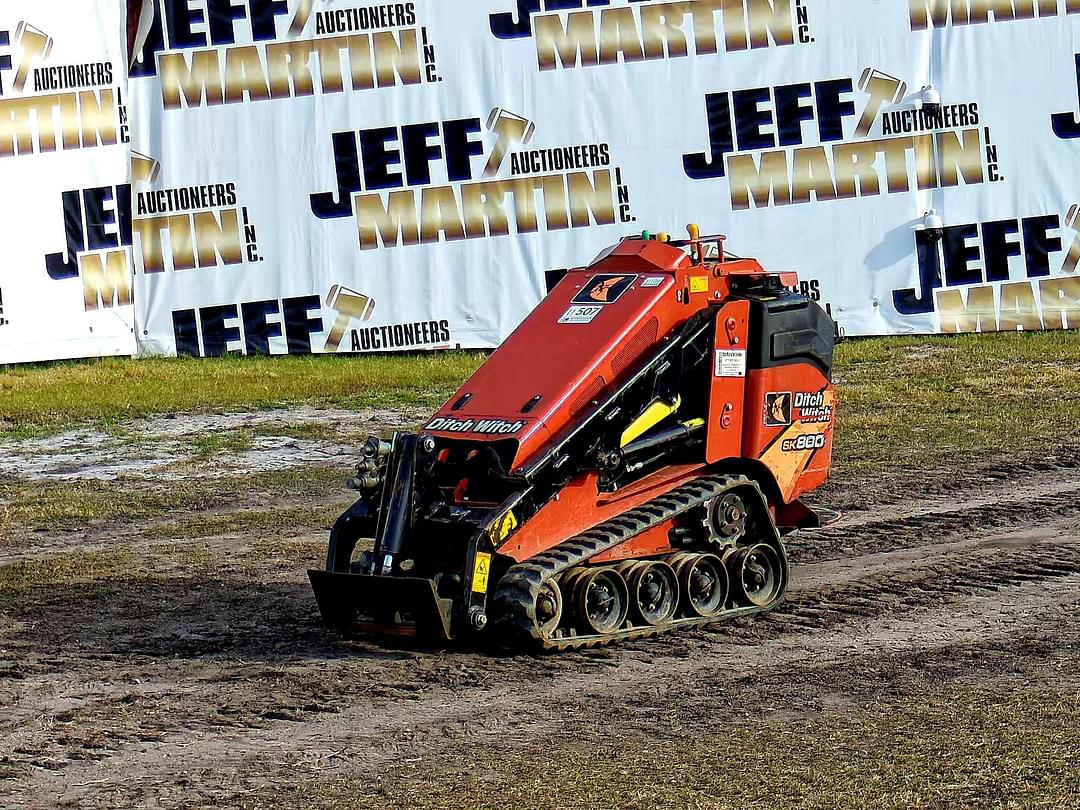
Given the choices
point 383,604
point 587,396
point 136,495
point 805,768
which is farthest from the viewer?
point 136,495

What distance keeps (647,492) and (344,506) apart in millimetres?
4480

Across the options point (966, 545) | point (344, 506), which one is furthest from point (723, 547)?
point (344, 506)

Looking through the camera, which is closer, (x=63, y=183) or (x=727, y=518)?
(x=727, y=518)

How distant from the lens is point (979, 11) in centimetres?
2014

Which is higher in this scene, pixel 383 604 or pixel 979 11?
pixel 979 11

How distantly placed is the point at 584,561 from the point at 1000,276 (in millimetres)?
13781

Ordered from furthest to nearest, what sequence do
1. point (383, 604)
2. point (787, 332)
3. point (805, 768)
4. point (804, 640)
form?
point (787, 332) → point (804, 640) → point (383, 604) → point (805, 768)

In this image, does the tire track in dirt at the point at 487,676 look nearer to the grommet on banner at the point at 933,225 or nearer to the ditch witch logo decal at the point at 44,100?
the grommet on banner at the point at 933,225

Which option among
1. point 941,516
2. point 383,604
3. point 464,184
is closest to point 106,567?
point 383,604

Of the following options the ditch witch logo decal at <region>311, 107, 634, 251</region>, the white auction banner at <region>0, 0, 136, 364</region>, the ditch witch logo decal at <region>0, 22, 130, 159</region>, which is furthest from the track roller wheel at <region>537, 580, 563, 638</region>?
the ditch witch logo decal at <region>0, 22, 130, 159</region>

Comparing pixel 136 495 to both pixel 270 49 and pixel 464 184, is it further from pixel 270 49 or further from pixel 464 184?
pixel 270 49

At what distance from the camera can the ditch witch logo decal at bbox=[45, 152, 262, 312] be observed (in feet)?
64.5

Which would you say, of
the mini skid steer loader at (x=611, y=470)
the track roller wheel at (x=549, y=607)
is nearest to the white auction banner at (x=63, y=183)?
the mini skid steer loader at (x=611, y=470)

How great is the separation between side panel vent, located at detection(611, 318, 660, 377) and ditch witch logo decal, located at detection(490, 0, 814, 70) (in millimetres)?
12124
